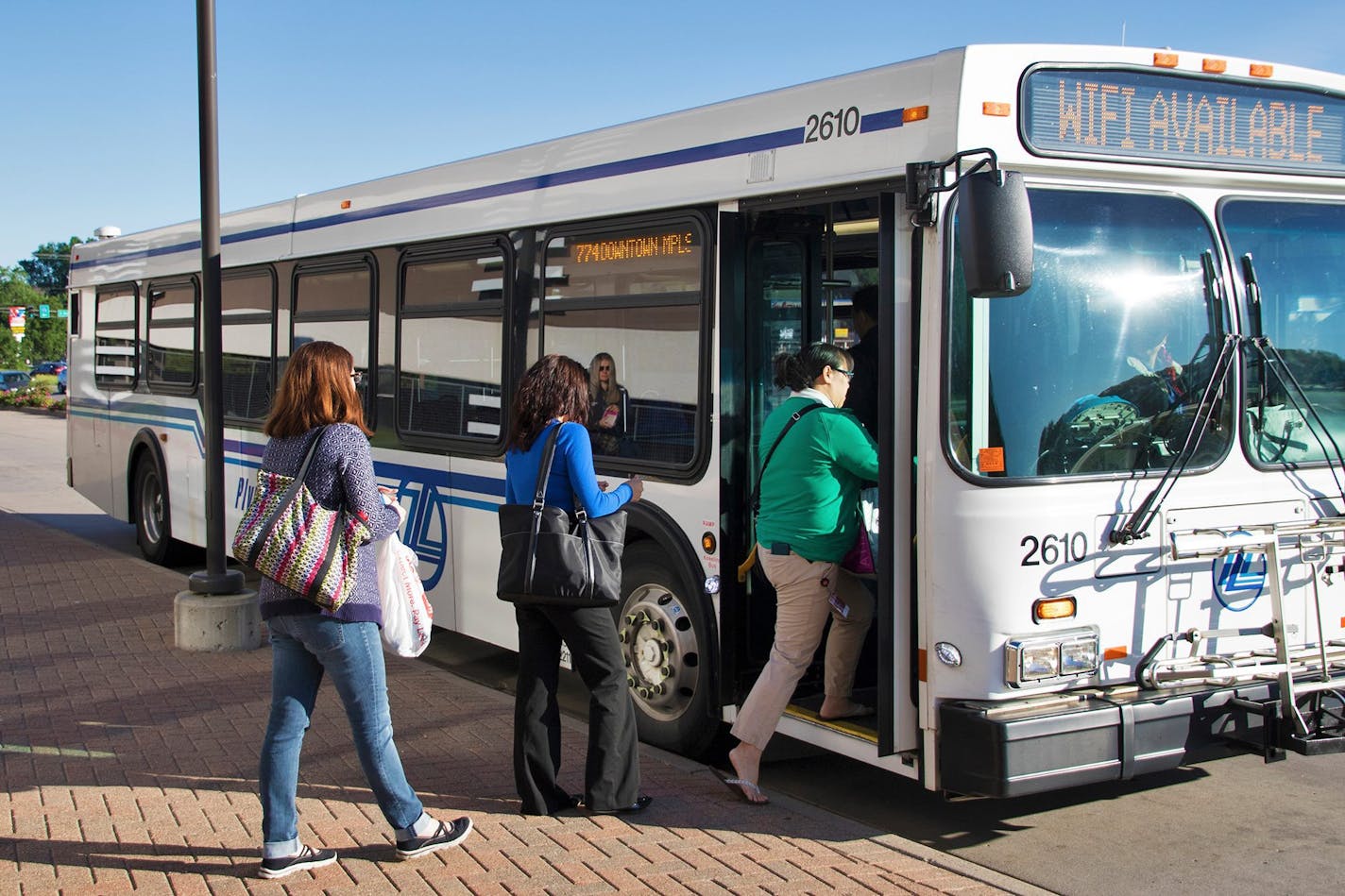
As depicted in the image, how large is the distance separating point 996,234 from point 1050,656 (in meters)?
1.51

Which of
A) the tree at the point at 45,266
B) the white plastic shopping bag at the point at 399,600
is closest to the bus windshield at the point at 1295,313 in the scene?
the white plastic shopping bag at the point at 399,600

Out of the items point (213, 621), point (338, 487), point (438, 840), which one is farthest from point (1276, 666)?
point (213, 621)

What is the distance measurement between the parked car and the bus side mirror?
188ft

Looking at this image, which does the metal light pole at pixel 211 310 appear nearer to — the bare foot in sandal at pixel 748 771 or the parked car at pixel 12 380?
the bare foot in sandal at pixel 748 771

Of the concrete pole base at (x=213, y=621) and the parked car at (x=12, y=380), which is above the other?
the parked car at (x=12, y=380)

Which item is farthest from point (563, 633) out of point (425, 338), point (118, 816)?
point (425, 338)

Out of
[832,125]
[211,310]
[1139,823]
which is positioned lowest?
[1139,823]

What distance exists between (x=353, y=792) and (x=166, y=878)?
1038 millimetres

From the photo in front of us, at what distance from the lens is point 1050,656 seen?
4699mm

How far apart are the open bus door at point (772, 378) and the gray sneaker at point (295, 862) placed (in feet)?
6.29

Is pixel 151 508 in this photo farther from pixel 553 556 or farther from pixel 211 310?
pixel 553 556

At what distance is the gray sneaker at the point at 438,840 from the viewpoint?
4711mm

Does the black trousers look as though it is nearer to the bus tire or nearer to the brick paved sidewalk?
the brick paved sidewalk

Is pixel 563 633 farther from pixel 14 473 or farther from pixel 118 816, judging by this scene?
pixel 14 473
